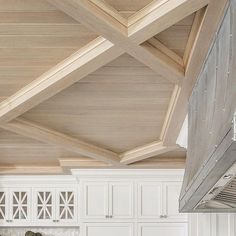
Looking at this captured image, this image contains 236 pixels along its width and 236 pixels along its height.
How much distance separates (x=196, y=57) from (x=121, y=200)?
4649 millimetres

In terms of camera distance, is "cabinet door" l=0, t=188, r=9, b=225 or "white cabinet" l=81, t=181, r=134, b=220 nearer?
"white cabinet" l=81, t=181, r=134, b=220

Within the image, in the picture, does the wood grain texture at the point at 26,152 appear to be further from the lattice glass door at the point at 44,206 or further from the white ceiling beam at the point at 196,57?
the white ceiling beam at the point at 196,57

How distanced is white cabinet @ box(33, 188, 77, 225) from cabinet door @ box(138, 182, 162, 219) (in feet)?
2.63

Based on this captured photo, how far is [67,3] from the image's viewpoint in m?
2.90

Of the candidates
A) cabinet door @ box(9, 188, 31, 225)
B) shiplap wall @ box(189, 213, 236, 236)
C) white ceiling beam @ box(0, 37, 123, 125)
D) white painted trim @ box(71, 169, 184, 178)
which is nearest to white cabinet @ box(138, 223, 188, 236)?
shiplap wall @ box(189, 213, 236, 236)

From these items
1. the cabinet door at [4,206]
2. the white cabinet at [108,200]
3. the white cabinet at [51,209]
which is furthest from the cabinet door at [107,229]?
the cabinet door at [4,206]

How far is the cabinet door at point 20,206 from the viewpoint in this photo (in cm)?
808

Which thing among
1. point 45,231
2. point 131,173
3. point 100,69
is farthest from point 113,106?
point 45,231

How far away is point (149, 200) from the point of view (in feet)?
25.8

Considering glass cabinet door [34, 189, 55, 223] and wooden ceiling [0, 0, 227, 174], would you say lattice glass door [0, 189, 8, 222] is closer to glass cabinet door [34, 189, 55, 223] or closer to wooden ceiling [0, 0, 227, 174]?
glass cabinet door [34, 189, 55, 223]

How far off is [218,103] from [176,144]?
3.39 meters

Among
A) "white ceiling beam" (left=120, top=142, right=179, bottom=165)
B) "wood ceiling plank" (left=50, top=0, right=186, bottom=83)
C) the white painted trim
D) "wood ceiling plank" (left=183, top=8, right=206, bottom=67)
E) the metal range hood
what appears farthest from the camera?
the white painted trim

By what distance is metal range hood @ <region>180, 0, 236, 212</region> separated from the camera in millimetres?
2271

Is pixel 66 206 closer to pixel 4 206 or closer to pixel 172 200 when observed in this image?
pixel 4 206
